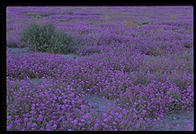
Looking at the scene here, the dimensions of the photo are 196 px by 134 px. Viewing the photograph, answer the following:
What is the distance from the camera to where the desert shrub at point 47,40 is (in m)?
8.54

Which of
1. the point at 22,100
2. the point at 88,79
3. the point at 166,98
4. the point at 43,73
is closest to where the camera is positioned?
the point at 22,100

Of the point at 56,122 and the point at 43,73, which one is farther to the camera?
the point at 43,73

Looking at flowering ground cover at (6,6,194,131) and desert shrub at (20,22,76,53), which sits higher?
desert shrub at (20,22,76,53)

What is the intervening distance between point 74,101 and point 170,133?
1662mm

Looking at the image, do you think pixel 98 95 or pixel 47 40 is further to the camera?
pixel 47 40

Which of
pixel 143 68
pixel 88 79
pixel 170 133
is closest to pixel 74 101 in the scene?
pixel 88 79

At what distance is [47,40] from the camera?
29.5 ft

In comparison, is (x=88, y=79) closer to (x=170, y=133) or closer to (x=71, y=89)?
(x=71, y=89)

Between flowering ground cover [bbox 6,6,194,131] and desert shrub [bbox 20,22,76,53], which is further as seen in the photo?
desert shrub [bbox 20,22,76,53]

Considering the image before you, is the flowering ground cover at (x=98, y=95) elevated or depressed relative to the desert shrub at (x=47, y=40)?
depressed

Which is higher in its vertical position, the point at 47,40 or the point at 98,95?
the point at 47,40

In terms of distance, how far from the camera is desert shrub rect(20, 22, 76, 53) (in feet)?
28.0

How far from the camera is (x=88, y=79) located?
5.62 meters

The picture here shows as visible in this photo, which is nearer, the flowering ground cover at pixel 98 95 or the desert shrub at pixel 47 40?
the flowering ground cover at pixel 98 95
